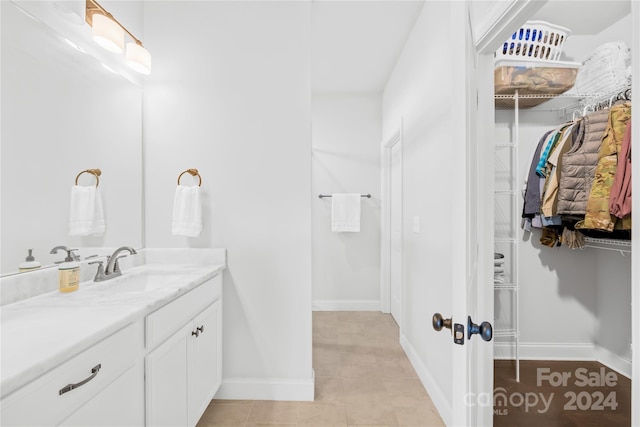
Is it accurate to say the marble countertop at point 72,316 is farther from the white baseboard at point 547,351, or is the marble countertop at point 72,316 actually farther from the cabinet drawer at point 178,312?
the white baseboard at point 547,351

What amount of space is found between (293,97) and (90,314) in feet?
5.25

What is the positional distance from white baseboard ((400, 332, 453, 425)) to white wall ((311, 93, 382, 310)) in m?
1.22

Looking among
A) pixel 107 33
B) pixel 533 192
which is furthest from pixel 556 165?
pixel 107 33

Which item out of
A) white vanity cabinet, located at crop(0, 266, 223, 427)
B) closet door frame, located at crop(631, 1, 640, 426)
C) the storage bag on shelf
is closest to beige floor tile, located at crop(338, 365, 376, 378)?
white vanity cabinet, located at crop(0, 266, 223, 427)

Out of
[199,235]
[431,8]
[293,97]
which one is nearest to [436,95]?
[431,8]

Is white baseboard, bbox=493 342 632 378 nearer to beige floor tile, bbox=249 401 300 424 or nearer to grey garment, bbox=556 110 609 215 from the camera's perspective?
grey garment, bbox=556 110 609 215

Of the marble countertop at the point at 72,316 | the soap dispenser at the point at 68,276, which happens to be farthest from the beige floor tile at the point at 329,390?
the soap dispenser at the point at 68,276

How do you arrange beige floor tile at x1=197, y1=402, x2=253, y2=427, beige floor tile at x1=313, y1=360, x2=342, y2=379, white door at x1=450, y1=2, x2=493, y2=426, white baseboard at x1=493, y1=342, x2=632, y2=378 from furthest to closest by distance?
white baseboard at x1=493, y1=342, x2=632, y2=378
beige floor tile at x1=313, y1=360, x2=342, y2=379
beige floor tile at x1=197, y1=402, x2=253, y2=427
white door at x1=450, y1=2, x2=493, y2=426

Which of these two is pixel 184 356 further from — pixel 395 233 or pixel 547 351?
pixel 547 351

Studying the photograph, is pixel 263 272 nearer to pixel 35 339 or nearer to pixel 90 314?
pixel 90 314

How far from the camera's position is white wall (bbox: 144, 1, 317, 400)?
2.09 meters

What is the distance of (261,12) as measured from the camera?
2074 mm

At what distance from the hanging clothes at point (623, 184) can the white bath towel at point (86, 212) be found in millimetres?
2722

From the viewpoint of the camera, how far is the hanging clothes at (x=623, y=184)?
1608 millimetres
